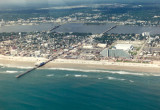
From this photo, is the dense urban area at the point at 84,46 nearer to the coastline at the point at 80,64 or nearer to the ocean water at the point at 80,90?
the coastline at the point at 80,64

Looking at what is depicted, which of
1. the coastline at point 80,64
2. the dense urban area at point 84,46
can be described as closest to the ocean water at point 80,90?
the coastline at point 80,64

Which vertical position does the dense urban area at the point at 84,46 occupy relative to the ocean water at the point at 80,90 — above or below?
above

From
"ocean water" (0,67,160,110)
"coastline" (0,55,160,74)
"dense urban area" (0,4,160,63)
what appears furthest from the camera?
"dense urban area" (0,4,160,63)

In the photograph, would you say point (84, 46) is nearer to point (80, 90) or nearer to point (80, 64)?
point (80, 64)

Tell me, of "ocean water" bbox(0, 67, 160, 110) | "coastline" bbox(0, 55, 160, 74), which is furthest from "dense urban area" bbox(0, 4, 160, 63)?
"ocean water" bbox(0, 67, 160, 110)

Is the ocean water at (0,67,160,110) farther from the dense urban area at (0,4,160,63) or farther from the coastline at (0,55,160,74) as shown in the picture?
the dense urban area at (0,4,160,63)

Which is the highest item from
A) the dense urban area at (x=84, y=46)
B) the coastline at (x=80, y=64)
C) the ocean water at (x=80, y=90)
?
the dense urban area at (x=84, y=46)

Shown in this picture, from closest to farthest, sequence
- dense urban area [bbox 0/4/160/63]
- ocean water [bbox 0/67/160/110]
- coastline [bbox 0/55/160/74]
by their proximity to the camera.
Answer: ocean water [bbox 0/67/160/110]
coastline [bbox 0/55/160/74]
dense urban area [bbox 0/4/160/63]
